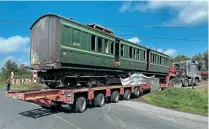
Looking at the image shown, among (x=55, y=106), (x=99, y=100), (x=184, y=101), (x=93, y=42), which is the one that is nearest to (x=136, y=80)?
(x=184, y=101)

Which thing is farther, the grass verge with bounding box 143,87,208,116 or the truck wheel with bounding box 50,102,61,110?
the grass verge with bounding box 143,87,208,116

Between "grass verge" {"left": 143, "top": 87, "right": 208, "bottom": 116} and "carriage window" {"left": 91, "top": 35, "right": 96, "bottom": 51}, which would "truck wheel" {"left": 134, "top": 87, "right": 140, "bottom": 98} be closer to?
"grass verge" {"left": 143, "top": 87, "right": 208, "bottom": 116}

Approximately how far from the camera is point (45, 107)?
13.5 metres

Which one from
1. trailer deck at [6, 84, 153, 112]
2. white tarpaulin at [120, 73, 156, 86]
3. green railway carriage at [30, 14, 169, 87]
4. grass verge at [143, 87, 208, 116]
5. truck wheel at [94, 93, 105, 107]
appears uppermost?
green railway carriage at [30, 14, 169, 87]

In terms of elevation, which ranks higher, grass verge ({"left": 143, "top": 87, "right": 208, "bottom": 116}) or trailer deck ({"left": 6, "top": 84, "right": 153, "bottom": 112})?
trailer deck ({"left": 6, "top": 84, "right": 153, "bottom": 112})

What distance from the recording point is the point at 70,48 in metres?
12.9

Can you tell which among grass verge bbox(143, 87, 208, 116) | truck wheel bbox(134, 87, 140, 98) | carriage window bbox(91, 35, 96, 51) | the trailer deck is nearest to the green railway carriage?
carriage window bbox(91, 35, 96, 51)

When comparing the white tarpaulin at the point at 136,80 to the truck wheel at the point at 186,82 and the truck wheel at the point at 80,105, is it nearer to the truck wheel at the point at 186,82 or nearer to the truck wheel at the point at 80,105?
the truck wheel at the point at 80,105

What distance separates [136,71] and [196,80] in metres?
17.4

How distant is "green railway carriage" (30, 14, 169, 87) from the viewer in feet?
41.0

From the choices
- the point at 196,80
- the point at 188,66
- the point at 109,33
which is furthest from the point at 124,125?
the point at 196,80

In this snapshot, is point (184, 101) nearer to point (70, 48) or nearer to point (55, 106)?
point (55, 106)

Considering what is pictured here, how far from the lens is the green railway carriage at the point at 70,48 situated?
12.5m

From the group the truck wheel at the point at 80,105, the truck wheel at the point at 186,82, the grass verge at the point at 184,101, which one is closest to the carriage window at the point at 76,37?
the truck wheel at the point at 80,105
